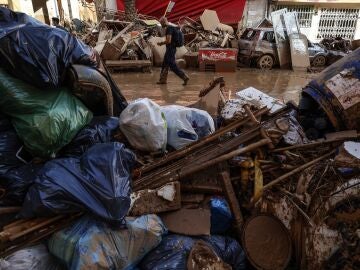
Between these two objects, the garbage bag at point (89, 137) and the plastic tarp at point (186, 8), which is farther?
the plastic tarp at point (186, 8)

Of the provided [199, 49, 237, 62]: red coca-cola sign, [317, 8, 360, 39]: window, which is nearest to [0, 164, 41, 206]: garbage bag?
[199, 49, 237, 62]: red coca-cola sign

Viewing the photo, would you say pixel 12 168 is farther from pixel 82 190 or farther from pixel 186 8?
pixel 186 8

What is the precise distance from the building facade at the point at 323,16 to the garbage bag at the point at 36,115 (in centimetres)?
1719

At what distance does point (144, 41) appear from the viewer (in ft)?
37.9

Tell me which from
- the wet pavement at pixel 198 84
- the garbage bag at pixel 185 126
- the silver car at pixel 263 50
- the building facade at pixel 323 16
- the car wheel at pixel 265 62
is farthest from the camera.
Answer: the building facade at pixel 323 16

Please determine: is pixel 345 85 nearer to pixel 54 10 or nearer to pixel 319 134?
pixel 319 134

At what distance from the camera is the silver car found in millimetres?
11359

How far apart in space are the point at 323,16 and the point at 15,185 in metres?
18.6

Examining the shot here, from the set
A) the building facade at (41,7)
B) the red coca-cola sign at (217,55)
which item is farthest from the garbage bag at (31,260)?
the red coca-cola sign at (217,55)

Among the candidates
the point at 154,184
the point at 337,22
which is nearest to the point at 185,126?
the point at 154,184

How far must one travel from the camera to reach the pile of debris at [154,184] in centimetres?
204

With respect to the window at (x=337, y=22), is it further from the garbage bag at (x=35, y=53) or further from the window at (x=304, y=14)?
the garbage bag at (x=35, y=53)

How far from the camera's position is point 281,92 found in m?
8.32

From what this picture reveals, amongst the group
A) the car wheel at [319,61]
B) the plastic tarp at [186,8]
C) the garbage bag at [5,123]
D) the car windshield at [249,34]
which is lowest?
the car wheel at [319,61]
